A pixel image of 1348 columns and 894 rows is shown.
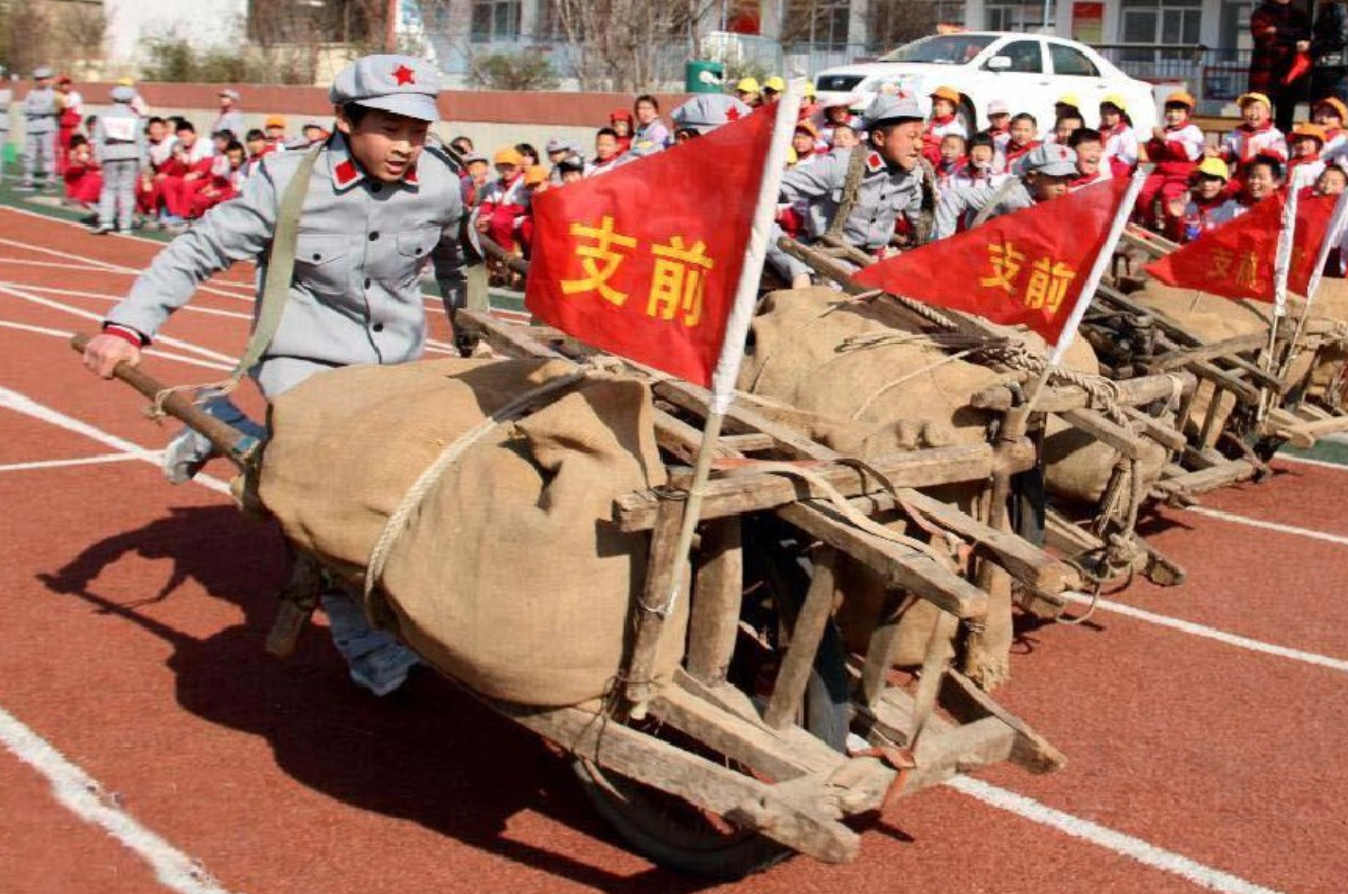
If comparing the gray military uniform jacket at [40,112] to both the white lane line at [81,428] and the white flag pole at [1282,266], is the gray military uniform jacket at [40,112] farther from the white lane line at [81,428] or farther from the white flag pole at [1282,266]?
the white flag pole at [1282,266]

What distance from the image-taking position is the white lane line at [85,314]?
12.0 meters

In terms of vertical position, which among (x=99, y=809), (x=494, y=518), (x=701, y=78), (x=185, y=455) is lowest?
(x=99, y=809)

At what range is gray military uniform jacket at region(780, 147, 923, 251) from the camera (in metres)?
8.30

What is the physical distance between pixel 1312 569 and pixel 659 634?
484cm

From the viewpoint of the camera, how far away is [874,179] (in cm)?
835

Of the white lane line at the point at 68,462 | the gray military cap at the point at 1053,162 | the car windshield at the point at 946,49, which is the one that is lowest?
the white lane line at the point at 68,462

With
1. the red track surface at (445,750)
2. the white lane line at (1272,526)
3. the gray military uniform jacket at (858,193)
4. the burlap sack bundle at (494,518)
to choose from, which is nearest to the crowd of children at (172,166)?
the gray military uniform jacket at (858,193)

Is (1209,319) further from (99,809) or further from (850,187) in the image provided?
(99,809)

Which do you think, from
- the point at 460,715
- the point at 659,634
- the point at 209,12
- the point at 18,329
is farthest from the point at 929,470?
the point at 209,12

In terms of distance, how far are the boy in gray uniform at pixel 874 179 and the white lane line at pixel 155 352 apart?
491cm

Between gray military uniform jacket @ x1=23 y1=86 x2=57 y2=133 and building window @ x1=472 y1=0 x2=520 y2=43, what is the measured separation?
37.9 feet

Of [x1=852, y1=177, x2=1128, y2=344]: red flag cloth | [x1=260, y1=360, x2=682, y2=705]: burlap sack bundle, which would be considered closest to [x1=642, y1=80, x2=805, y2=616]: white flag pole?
[x1=260, y1=360, x2=682, y2=705]: burlap sack bundle

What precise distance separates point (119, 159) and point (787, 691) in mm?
19459

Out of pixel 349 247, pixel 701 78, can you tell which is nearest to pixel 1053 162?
pixel 349 247
